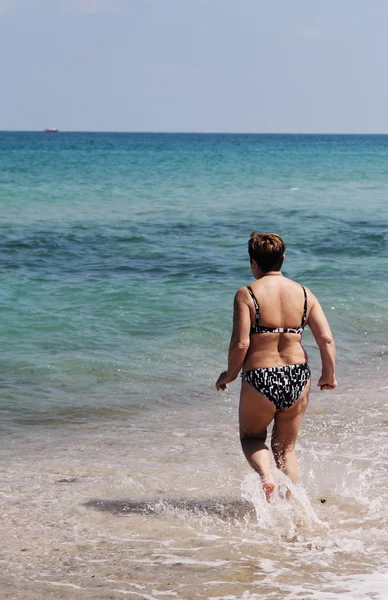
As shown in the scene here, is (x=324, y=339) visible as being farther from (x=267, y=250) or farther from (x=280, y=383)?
(x=267, y=250)

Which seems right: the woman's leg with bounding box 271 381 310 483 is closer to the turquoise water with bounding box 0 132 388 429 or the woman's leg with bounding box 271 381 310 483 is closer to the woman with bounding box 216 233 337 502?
the woman with bounding box 216 233 337 502

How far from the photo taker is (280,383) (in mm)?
5176

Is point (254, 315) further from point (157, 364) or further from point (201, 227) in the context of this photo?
point (201, 227)

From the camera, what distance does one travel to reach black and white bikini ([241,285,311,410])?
5.18 m

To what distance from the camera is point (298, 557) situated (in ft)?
16.2

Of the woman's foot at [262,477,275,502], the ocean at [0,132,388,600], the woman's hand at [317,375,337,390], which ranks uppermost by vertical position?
the woman's hand at [317,375,337,390]

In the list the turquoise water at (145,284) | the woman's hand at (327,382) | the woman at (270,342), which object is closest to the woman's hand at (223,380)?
the woman at (270,342)

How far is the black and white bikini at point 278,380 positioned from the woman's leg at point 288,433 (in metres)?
0.06

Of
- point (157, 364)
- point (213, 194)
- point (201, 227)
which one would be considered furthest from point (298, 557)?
point (213, 194)

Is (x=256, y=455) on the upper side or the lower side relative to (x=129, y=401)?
upper

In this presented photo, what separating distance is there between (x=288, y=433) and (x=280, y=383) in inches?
14.2

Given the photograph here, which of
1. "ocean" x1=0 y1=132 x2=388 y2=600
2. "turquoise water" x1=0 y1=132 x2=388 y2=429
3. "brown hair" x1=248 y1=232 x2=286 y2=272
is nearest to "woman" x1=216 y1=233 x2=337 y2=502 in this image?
"brown hair" x1=248 y1=232 x2=286 y2=272

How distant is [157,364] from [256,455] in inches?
174

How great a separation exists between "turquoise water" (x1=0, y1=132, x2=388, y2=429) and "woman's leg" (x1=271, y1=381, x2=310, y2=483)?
9.68 feet
